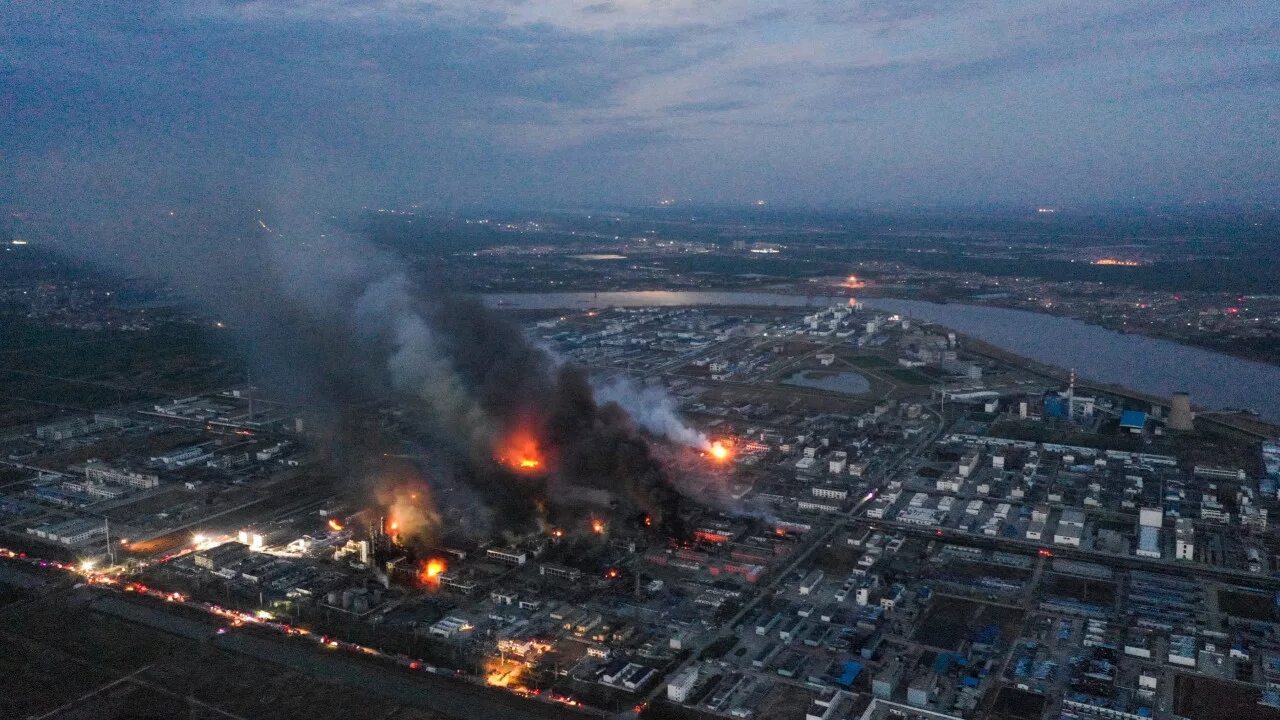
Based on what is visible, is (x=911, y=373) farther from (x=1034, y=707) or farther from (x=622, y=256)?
(x=622, y=256)

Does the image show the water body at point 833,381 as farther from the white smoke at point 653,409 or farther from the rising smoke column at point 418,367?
the rising smoke column at point 418,367

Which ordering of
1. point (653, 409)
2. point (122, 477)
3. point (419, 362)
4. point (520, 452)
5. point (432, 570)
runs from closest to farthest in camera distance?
point (432, 570) → point (520, 452) → point (419, 362) → point (122, 477) → point (653, 409)

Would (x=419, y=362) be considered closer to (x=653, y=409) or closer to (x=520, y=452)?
(x=520, y=452)

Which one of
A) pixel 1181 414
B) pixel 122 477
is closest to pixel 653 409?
pixel 122 477

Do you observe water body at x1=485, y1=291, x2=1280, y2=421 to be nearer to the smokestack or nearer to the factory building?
the smokestack

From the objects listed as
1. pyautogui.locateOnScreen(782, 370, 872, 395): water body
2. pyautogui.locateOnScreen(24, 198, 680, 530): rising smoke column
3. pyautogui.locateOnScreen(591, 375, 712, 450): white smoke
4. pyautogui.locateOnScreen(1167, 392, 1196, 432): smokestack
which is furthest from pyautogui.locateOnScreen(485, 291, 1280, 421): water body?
pyautogui.locateOnScreen(24, 198, 680, 530): rising smoke column

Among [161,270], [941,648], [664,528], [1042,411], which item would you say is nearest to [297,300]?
[161,270]
